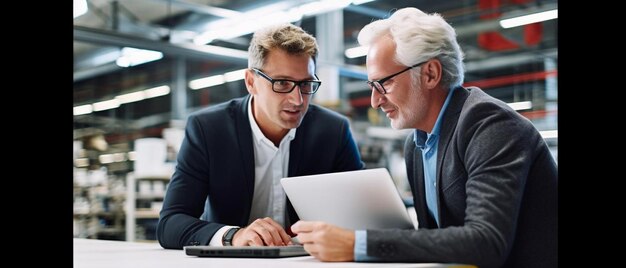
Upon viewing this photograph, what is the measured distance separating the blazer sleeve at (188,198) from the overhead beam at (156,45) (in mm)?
3785

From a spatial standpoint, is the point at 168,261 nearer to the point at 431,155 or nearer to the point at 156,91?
the point at 431,155

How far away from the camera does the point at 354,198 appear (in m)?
1.74

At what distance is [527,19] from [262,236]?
24.6 ft

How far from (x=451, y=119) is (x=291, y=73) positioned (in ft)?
2.44

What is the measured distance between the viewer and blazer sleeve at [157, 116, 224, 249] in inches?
86.2

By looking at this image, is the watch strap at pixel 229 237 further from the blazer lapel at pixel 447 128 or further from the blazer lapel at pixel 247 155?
the blazer lapel at pixel 447 128

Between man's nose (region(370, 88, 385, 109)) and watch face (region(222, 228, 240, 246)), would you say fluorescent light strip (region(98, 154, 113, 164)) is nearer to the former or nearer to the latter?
watch face (region(222, 228, 240, 246))

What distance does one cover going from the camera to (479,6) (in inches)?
376

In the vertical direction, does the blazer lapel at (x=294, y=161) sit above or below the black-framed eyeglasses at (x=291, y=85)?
below

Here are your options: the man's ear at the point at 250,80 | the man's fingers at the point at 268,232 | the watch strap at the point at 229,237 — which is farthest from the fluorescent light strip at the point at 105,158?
the man's fingers at the point at 268,232

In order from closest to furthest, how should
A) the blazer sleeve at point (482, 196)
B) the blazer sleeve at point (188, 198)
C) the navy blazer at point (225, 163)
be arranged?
the blazer sleeve at point (482, 196) < the blazer sleeve at point (188, 198) < the navy blazer at point (225, 163)

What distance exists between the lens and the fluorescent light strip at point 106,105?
44.4ft
